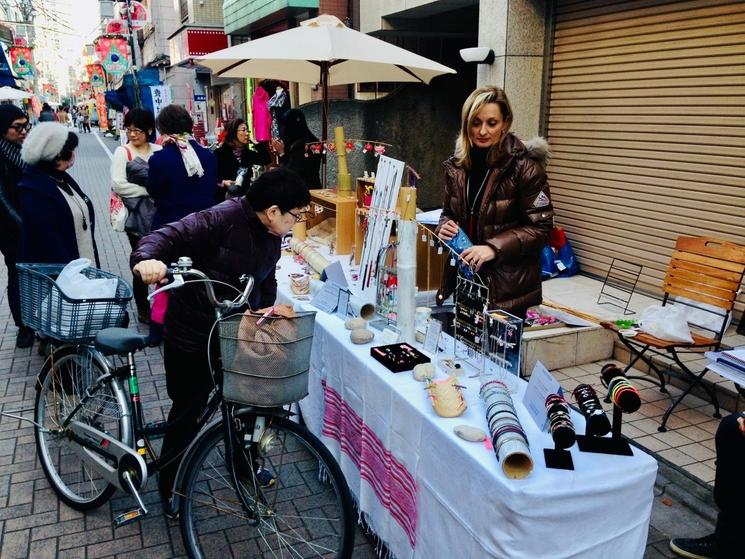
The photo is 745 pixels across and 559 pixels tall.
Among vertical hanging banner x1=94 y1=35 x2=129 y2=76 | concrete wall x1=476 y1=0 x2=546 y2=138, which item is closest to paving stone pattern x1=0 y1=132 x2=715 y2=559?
concrete wall x1=476 y1=0 x2=546 y2=138

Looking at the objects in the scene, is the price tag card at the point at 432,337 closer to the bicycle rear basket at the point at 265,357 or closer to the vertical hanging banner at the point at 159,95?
the bicycle rear basket at the point at 265,357

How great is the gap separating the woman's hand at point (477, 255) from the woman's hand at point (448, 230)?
18 cm

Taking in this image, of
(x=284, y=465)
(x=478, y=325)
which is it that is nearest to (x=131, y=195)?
(x=284, y=465)

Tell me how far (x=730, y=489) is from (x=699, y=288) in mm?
2229

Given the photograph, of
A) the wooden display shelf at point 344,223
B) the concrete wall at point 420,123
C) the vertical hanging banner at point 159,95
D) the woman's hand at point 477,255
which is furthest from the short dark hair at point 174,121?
the vertical hanging banner at point 159,95

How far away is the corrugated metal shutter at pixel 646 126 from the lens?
5.21 metres

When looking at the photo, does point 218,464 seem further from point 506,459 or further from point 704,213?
point 704,213

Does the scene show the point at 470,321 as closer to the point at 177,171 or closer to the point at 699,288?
the point at 699,288

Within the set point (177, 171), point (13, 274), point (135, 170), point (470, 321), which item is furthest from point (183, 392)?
point (13, 274)

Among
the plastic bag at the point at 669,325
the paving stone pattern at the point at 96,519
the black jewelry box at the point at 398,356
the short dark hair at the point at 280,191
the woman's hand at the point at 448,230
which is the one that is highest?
the short dark hair at the point at 280,191

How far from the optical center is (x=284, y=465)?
3736 millimetres

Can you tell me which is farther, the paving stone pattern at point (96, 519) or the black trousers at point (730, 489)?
the paving stone pattern at point (96, 519)

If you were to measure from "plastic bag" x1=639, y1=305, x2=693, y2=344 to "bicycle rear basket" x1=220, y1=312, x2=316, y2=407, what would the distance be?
294cm

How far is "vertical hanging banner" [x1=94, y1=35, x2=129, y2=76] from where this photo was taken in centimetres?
2156
